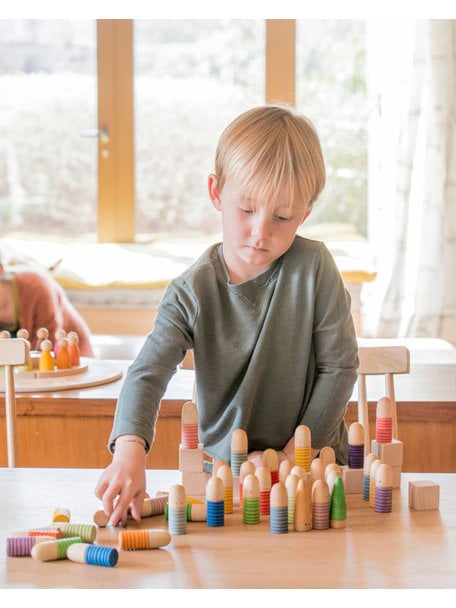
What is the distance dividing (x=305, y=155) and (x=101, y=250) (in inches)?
149

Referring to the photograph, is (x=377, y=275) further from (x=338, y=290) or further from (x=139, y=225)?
(x=338, y=290)

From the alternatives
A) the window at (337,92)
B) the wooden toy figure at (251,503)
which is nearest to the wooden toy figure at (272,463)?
the wooden toy figure at (251,503)

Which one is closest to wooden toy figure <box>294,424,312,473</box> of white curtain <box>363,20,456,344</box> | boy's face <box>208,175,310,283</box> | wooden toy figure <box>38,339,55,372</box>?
boy's face <box>208,175,310,283</box>

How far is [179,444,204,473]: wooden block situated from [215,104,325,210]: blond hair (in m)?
0.34

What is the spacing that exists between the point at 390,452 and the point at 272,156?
1.42ft

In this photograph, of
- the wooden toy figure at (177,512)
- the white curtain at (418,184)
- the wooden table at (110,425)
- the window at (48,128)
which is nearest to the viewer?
the wooden toy figure at (177,512)

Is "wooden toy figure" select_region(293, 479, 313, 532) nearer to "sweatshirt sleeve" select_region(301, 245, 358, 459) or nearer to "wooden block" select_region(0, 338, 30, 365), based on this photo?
"sweatshirt sleeve" select_region(301, 245, 358, 459)

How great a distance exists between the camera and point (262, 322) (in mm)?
1396

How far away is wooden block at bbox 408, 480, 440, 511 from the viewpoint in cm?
114

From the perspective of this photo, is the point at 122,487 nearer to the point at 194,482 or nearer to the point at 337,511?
the point at 194,482

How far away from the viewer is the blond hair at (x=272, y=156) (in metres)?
1.27

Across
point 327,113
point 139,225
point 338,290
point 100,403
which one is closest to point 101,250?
point 139,225

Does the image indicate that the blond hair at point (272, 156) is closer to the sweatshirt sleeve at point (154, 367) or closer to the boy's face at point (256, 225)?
the boy's face at point (256, 225)

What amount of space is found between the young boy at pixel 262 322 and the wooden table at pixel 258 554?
0.23 m
